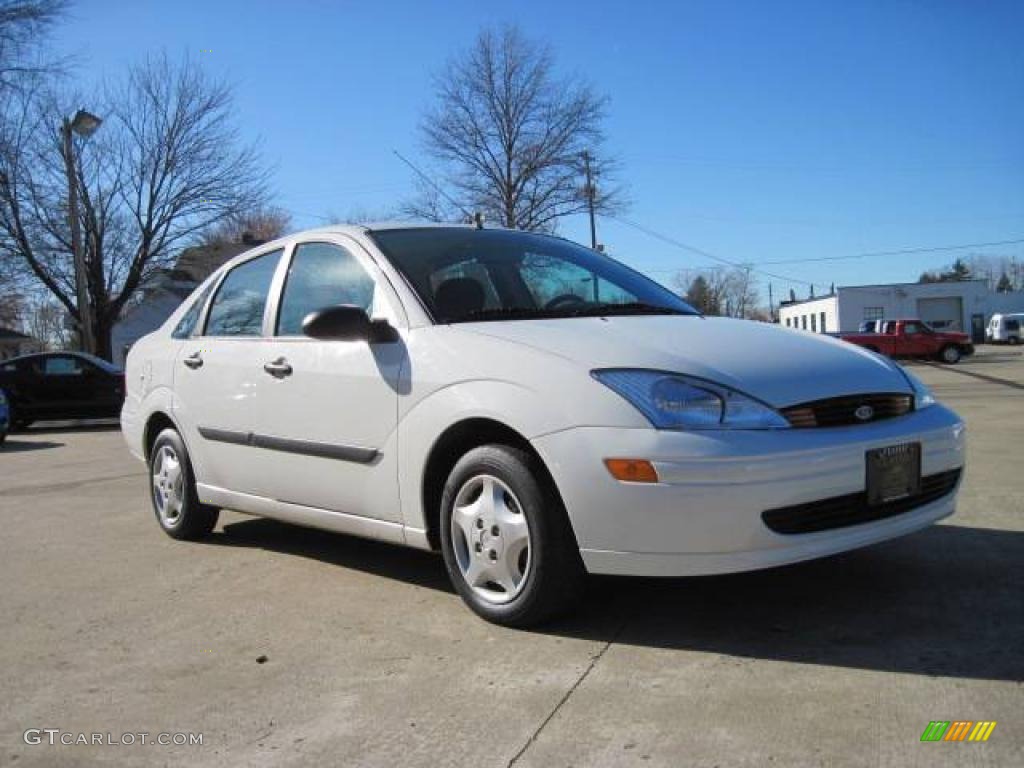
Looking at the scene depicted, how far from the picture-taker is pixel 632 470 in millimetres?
3049

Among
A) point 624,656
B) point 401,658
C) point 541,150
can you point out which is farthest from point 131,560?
point 541,150

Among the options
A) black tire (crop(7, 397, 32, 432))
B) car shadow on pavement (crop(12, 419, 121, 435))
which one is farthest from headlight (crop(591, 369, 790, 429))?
black tire (crop(7, 397, 32, 432))

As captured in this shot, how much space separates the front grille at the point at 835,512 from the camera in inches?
122

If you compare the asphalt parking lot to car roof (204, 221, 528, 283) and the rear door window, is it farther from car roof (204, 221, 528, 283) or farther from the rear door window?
the rear door window

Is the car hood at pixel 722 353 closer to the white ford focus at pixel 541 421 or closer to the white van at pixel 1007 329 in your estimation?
the white ford focus at pixel 541 421

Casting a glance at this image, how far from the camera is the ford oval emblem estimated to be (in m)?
3.34

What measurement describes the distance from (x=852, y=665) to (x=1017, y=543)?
6.44 ft

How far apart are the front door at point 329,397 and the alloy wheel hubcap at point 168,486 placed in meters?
0.97

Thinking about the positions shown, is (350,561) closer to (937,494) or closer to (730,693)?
(730,693)

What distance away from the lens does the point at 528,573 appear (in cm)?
334

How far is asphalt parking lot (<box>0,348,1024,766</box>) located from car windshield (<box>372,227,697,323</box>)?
120cm

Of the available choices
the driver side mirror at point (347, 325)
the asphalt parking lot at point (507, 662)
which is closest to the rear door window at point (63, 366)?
the asphalt parking lot at point (507, 662)

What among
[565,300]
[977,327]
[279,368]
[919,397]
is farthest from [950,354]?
[279,368]

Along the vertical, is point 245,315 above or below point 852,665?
above
